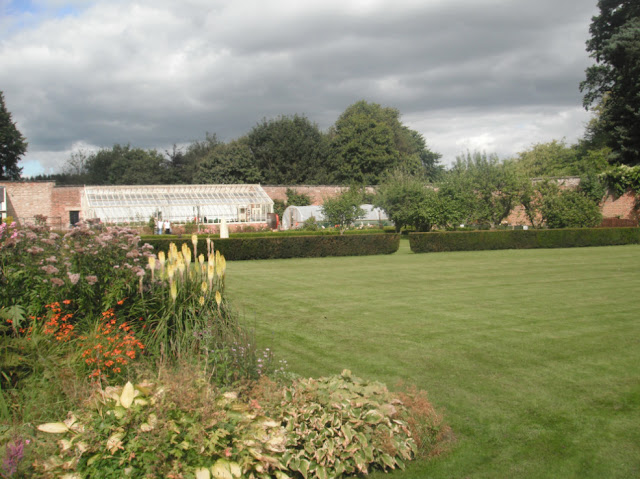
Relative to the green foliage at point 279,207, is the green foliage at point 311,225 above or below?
below

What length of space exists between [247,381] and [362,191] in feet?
127

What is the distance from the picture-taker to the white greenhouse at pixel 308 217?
119 feet

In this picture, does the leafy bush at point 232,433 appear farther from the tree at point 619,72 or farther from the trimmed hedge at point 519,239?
the tree at point 619,72

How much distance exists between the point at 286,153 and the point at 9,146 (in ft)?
84.0

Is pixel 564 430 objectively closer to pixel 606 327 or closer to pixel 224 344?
pixel 224 344

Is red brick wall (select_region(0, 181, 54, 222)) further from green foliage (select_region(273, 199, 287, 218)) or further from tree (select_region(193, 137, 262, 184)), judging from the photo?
green foliage (select_region(273, 199, 287, 218))

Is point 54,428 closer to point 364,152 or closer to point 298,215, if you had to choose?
point 298,215

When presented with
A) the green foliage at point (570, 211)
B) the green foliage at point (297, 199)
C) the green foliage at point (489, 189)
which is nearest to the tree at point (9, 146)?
the green foliage at point (297, 199)

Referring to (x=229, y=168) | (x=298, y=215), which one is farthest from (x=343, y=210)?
(x=229, y=168)

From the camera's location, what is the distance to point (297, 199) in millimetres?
42344

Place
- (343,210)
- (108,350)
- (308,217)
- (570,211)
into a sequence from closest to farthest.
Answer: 1. (108,350)
2. (570,211)
3. (343,210)
4. (308,217)

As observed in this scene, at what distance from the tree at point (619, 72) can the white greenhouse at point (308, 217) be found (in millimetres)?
15843

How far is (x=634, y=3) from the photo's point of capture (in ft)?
104

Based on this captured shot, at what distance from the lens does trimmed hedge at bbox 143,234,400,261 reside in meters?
19.6
